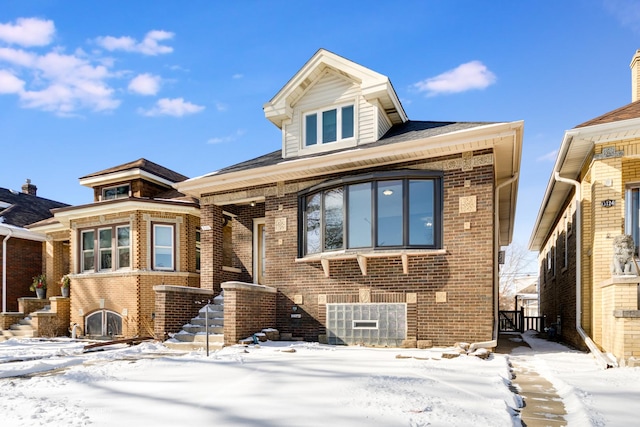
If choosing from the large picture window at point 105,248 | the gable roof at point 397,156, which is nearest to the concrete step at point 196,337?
the gable roof at point 397,156

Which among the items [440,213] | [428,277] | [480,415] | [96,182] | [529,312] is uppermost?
[96,182]

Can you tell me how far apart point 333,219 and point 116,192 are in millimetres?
9583

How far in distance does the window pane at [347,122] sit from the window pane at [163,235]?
651cm

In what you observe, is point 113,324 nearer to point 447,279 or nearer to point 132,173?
point 132,173

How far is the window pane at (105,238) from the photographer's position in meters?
14.2

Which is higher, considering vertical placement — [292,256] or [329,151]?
[329,151]

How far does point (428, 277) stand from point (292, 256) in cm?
341

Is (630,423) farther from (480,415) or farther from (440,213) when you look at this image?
(440,213)

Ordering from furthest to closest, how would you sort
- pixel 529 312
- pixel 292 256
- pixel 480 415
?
pixel 529 312 → pixel 292 256 → pixel 480 415

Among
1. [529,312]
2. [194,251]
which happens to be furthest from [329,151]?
[529,312]

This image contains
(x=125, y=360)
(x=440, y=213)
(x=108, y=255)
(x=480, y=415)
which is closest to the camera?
(x=480, y=415)

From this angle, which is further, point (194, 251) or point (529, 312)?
point (529, 312)

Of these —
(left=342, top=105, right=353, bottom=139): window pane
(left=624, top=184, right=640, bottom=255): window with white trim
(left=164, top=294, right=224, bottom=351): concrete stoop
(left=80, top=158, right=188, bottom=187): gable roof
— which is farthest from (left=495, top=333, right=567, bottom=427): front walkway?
(left=80, top=158, right=188, bottom=187): gable roof

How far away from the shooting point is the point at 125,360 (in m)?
8.02
